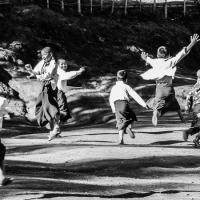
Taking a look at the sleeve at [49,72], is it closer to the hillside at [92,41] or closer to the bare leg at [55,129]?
the bare leg at [55,129]

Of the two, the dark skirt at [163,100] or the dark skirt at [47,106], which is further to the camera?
the dark skirt at [163,100]

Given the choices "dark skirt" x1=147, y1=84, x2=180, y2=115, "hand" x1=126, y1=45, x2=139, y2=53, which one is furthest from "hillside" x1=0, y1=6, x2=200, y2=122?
"dark skirt" x1=147, y1=84, x2=180, y2=115

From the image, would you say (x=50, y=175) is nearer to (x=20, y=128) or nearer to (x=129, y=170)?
(x=129, y=170)

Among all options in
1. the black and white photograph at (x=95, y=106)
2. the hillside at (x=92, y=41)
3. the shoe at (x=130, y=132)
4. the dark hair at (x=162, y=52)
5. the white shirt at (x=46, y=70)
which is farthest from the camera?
the hillside at (x=92, y=41)

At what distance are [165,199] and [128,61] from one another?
26.7 m

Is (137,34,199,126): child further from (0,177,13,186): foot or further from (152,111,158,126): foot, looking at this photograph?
(0,177,13,186): foot

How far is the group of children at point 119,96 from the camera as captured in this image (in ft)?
51.4

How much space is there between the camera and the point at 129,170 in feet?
41.0

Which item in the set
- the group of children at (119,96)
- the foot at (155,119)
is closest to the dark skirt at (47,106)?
the group of children at (119,96)

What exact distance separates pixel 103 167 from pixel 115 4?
3368cm

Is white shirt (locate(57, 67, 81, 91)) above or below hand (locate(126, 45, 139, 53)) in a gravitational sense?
below

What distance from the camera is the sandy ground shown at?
1017 centimetres

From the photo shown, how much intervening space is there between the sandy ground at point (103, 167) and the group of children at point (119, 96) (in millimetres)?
472

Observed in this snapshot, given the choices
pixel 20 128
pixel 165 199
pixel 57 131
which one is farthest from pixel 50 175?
pixel 20 128
